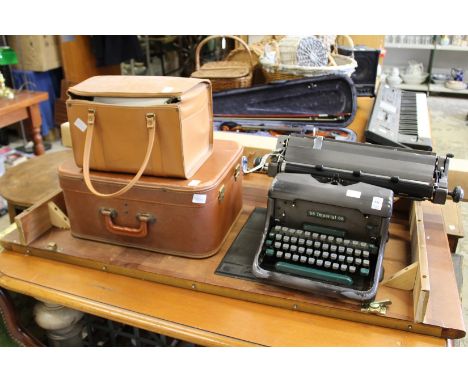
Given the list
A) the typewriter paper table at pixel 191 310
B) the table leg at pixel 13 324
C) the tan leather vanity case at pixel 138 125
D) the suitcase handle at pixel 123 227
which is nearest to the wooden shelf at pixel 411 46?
the typewriter paper table at pixel 191 310

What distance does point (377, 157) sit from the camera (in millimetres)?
1250

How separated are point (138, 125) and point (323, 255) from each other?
23.3 inches

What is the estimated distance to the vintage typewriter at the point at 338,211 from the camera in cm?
112

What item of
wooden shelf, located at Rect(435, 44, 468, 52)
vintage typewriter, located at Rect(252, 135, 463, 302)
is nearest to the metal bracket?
vintage typewriter, located at Rect(252, 135, 463, 302)

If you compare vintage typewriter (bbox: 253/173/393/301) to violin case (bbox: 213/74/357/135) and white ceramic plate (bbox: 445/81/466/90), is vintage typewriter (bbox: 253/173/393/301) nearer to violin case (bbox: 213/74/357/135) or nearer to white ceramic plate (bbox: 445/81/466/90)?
violin case (bbox: 213/74/357/135)

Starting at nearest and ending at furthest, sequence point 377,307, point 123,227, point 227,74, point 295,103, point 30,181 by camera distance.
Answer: point 377,307 → point 123,227 → point 30,181 → point 295,103 → point 227,74

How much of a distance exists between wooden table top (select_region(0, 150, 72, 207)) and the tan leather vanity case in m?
0.81

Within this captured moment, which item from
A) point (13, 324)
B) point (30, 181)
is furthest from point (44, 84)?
point (13, 324)

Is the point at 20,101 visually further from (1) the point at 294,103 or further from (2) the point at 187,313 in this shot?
(2) the point at 187,313

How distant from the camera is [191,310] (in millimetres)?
1128

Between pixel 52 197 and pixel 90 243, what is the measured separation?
0.22 metres

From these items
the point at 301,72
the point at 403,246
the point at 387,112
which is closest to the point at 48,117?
the point at 301,72

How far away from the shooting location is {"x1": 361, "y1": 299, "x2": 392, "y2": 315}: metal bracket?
1062mm

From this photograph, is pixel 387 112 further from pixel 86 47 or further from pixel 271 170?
pixel 86 47
